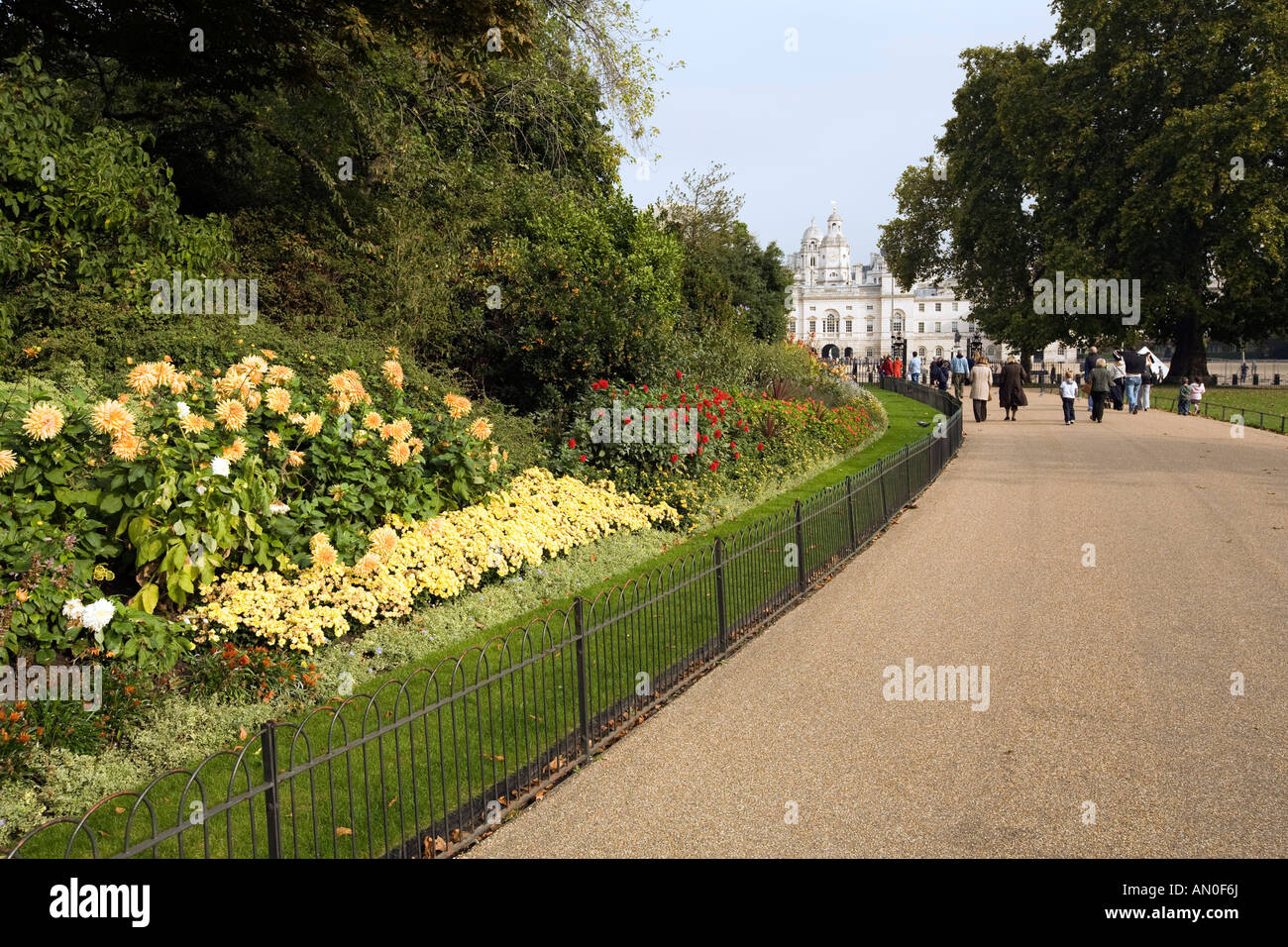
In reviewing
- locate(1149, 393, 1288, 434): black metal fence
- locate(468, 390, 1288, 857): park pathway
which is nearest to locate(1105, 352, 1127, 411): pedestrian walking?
locate(1149, 393, 1288, 434): black metal fence

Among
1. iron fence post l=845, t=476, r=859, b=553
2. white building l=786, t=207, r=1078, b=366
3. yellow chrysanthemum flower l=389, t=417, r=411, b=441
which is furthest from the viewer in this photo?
white building l=786, t=207, r=1078, b=366

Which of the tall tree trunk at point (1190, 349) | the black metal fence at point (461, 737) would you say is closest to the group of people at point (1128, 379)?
the tall tree trunk at point (1190, 349)

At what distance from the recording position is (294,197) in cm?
1350

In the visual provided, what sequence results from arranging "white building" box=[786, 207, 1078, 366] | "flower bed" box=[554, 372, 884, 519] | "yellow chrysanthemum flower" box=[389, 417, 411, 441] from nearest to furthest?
"yellow chrysanthemum flower" box=[389, 417, 411, 441] → "flower bed" box=[554, 372, 884, 519] → "white building" box=[786, 207, 1078, 366]

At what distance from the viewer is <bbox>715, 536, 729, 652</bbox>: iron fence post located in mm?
7168

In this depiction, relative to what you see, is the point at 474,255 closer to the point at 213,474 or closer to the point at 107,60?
the point at 107,60

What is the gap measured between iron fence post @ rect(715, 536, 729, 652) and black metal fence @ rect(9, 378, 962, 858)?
0.05ft

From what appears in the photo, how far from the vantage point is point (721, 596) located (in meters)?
7.24

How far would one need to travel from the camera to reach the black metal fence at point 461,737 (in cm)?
404

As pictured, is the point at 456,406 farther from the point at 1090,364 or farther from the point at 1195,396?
the point at 1090,364

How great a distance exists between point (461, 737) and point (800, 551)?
406 centimetres

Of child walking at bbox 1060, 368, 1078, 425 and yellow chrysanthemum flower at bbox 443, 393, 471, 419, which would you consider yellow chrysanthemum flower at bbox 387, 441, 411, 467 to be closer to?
yellow chrysanthemum flower at bbox 443, 393, 471, 419

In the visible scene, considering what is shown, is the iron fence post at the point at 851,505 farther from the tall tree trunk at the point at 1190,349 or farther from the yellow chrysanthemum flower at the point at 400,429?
the tall tree trunk at the point at 1190,349

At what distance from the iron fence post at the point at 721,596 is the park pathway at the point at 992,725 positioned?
0.21m
